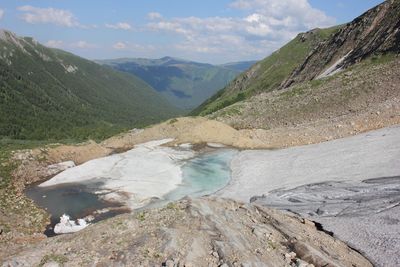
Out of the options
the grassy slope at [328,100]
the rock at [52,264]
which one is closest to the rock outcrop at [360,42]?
the grassy slope at [328,100]

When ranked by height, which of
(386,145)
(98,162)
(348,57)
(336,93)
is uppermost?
(348,57)

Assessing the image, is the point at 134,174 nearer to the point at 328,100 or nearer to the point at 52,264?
the point at 52,264

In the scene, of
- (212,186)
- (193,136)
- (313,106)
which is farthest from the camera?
(313,106)

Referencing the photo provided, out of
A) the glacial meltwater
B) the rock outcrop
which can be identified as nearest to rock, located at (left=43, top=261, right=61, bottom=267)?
the glacial meltwater

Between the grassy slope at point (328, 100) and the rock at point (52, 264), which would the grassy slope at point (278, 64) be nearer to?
the grassy slope at point (328, 100)

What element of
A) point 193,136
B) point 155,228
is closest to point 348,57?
point 193,136

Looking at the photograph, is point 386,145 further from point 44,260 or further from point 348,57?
point 348,57

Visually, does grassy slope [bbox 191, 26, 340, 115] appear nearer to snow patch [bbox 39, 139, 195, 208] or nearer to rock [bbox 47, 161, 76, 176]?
snow patch [bbox 39, 139, 195, 208]
